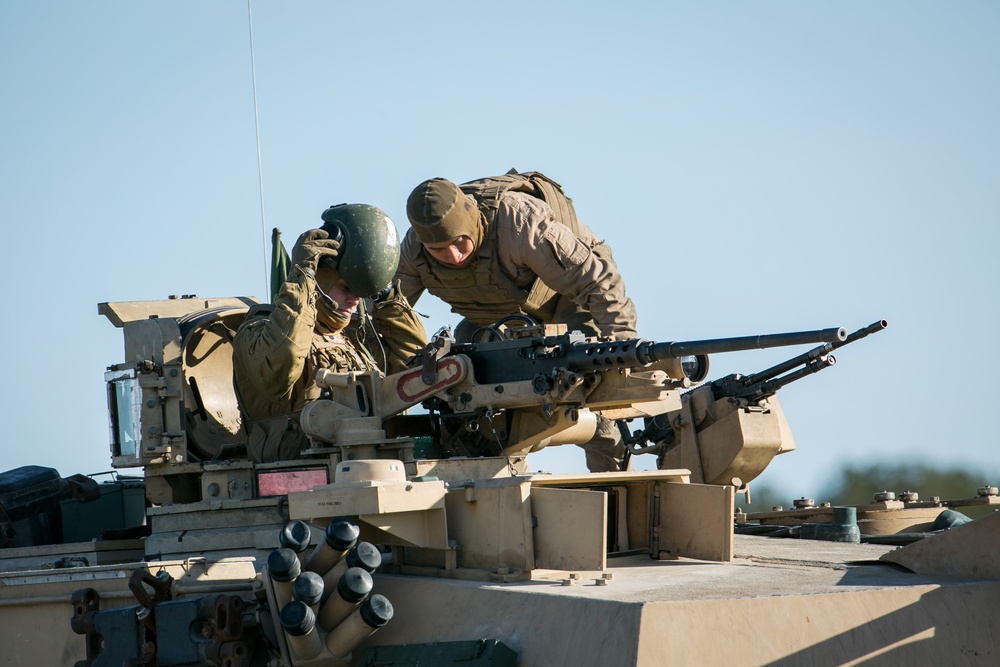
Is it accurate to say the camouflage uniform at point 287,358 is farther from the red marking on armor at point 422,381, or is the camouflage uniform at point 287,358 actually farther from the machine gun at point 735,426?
the machine gun at point 735,426

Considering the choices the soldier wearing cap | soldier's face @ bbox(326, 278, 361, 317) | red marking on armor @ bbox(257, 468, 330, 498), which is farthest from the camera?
the soldier wearing cap

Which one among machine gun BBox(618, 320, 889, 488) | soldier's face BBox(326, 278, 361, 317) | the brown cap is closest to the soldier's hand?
soldier's face BBox(326, 278, 361, 317)

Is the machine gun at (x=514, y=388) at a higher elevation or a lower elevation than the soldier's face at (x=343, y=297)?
lower

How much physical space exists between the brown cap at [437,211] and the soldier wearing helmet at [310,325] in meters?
1.06

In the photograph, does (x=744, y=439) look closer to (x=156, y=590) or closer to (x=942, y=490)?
(x=156, y=590)

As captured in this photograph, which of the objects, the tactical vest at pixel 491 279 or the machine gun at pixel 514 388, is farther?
the tactical vest at pixel 491 279

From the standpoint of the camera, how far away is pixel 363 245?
10133 mm

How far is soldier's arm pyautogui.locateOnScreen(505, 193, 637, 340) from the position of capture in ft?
39.9

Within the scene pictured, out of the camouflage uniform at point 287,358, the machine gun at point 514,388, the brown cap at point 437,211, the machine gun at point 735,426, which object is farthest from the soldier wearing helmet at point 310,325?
the machine gun at point 735,426

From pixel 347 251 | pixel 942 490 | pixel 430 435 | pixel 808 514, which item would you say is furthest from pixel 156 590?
pixel 942 490

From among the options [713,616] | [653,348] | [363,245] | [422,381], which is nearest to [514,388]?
[422,381]

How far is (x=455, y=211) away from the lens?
11984 millimetres

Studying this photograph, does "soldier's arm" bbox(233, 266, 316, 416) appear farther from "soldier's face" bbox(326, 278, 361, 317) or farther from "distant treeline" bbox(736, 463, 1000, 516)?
"distant treeline" bbox(736, 463, 1000, 516)

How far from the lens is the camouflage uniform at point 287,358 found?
9586mm
